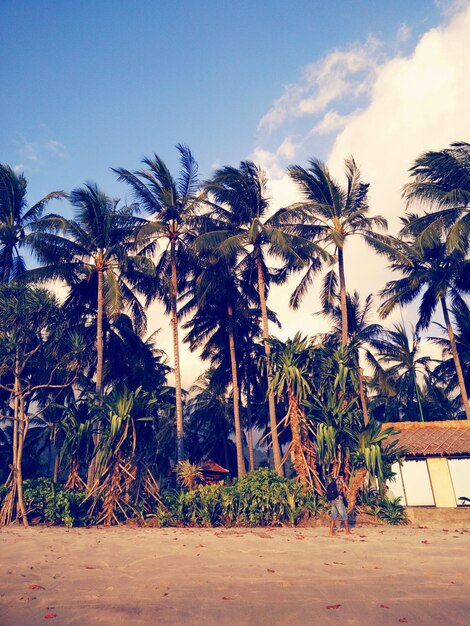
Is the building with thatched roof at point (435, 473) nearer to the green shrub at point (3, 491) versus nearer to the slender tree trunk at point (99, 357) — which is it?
the slender tree trunk at point (99, 357)

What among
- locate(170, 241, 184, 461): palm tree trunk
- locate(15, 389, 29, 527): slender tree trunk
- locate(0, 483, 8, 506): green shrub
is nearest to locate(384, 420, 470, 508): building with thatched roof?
locate(170, 241, 184, 461): palm tree trunk

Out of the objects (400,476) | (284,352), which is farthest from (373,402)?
(284,352)

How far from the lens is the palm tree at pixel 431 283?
21781mm

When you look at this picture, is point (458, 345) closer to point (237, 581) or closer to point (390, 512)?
point (390, 512)

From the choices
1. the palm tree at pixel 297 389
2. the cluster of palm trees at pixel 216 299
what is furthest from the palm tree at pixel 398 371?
→ the palm tree at pixel 297 389

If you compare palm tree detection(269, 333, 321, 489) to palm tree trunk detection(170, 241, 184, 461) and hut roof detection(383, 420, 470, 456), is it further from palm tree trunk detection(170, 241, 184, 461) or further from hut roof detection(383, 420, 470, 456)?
palm tree trunk detection(170, 241, 184, 461)

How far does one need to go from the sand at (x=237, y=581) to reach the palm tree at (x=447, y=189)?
12557mm

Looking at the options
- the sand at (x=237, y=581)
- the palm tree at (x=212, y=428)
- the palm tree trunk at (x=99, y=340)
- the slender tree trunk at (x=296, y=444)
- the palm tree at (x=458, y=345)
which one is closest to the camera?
the sand at (x=237, y=581)

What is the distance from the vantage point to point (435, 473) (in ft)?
50.7

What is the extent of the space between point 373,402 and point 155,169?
81.7ft

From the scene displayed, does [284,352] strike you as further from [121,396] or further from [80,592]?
[80,592]

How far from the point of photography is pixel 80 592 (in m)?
5.04

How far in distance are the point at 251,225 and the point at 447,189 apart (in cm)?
861

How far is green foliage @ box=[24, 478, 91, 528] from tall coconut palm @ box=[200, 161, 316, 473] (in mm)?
9082
